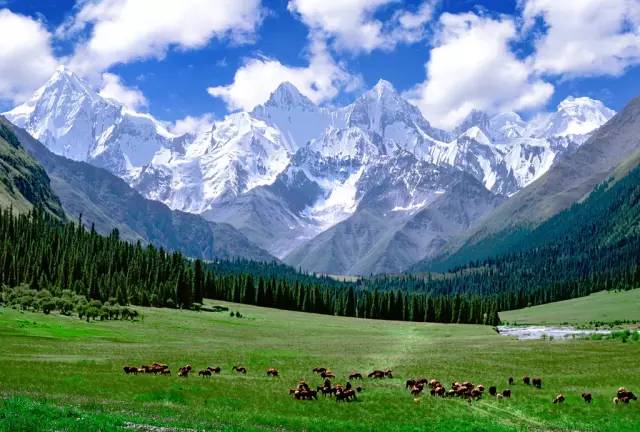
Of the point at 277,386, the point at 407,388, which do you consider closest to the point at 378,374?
the point at 407,388

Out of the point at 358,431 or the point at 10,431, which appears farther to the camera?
the point at 358,431

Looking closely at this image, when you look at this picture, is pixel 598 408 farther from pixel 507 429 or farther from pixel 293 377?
pixel 293 377

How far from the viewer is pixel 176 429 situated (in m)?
30.7

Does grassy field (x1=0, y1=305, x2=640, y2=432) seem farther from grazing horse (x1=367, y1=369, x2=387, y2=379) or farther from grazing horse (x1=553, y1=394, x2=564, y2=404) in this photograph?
grazing horse (x1=367, y1=369, x2=387, y2=379)

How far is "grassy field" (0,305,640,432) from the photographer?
35781 millimetres

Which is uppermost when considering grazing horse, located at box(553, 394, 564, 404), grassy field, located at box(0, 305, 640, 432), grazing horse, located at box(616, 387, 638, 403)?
grazing horse, located at box(616, 387, 638, 403)

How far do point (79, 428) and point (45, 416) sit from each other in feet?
10.2

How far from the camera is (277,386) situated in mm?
50156

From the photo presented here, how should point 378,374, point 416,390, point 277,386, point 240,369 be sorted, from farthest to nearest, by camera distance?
1. point 240,369
2. point 378,374
3. point 277,386
4. point 416,390

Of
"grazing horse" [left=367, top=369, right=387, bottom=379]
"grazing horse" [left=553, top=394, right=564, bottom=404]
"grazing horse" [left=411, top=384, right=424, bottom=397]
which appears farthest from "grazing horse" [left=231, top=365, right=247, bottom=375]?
"grazing horse" [left=553, top=394, right=564, bottom=404]

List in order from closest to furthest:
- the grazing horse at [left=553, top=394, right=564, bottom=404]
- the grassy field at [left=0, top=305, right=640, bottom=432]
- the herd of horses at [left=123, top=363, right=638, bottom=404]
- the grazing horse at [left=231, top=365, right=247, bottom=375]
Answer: the grassy field at [left=0, top=305, right=640, bottom=432]
the grazing horse at [left=553, top=394, right=564, bottom=404]
the herd of horses at [left=123, top=363, right=638, bottom=404]
the grazing horse at [left=231, top=365, right=247, bottom=375]

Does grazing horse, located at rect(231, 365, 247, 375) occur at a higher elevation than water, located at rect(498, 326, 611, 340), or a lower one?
lower

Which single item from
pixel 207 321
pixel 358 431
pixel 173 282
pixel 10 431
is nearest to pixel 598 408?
pixel 358 431

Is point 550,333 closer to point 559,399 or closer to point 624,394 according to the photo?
point 624,394
